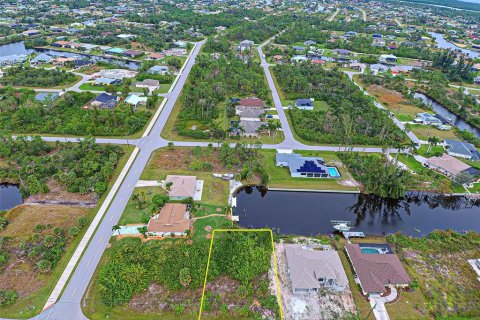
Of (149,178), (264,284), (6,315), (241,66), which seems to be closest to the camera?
(6,315)

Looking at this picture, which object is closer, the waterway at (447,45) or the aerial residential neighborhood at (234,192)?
the aerial residential neighborhood at (234,192)

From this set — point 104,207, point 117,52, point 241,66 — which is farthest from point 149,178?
point 117,52

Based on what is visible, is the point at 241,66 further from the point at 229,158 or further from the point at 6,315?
the point at 6,315

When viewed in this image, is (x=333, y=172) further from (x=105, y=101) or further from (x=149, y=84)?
(x=149, y=84)

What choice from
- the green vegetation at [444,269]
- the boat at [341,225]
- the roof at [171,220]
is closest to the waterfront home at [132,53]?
the roof at [171,220]

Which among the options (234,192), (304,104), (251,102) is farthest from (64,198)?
(304,104)

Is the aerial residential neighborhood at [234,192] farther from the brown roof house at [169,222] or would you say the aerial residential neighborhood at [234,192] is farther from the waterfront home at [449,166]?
the waterfront home at [449,166]

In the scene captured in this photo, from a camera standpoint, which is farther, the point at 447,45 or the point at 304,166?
the point at 447,45
